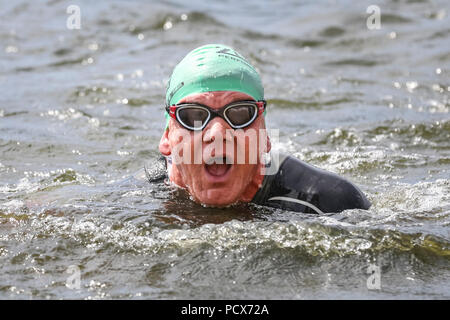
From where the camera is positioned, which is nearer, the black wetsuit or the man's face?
the man's face

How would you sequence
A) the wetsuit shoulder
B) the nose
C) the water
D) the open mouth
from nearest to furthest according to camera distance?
the water < the nose < the open mouth < the wetsuit shoulder

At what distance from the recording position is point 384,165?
7.59m

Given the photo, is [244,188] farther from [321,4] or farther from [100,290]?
[321,4]

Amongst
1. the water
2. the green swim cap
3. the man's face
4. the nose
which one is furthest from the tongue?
the green swim cap

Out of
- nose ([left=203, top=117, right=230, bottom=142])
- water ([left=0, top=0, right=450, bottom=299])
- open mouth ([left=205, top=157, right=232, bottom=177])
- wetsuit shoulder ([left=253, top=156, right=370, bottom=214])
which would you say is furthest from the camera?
wetsuit shoulder ([left=253, top=156, right=370, bottom=214])

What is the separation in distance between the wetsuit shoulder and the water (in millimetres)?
96

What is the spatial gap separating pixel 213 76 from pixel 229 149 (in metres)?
0.52

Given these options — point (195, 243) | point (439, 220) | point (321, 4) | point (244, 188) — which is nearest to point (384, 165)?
point (439, 220)

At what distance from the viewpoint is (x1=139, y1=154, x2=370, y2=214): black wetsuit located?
17.1ft

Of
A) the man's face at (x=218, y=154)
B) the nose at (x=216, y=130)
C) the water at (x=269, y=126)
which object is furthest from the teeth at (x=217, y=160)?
the water at (x=269, y=126)

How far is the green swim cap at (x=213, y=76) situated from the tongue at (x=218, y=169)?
0.50m

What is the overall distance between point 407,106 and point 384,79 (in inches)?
60.4

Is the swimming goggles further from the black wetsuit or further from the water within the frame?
the water

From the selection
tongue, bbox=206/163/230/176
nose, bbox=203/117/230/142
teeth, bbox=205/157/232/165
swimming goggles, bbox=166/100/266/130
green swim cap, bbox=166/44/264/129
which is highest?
green swim cap, bbox=166/44/264/129
